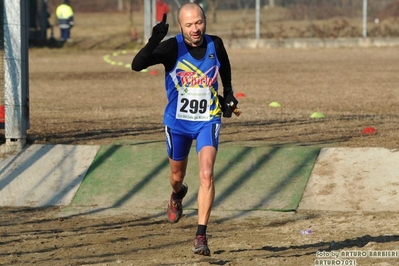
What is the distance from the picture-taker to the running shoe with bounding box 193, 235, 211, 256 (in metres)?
6.92

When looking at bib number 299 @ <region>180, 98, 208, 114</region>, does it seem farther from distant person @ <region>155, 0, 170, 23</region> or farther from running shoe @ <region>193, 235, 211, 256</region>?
distant person @ <region>155, 0, 170, 23</region>

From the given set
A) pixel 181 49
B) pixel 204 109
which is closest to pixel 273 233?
pixel 204 109

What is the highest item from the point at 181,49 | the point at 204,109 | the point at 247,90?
the point at 181,49

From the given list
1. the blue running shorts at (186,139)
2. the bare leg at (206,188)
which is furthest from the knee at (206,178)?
the blue running shorts at (186,139)

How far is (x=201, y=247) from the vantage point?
273 inches

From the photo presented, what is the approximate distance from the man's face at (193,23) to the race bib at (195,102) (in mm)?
426

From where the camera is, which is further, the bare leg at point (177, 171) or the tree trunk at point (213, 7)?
the tree trunk at point (213, 7)

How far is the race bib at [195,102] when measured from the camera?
7.28m

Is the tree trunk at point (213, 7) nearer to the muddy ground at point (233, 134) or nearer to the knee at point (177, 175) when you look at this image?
the muddy ground at point (233, 134)

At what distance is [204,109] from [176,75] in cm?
38

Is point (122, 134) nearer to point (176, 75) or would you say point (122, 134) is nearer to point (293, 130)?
point (293, 130)

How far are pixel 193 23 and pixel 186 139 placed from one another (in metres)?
1.08

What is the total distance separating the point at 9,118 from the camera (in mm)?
10969

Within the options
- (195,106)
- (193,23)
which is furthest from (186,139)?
(193,23)
